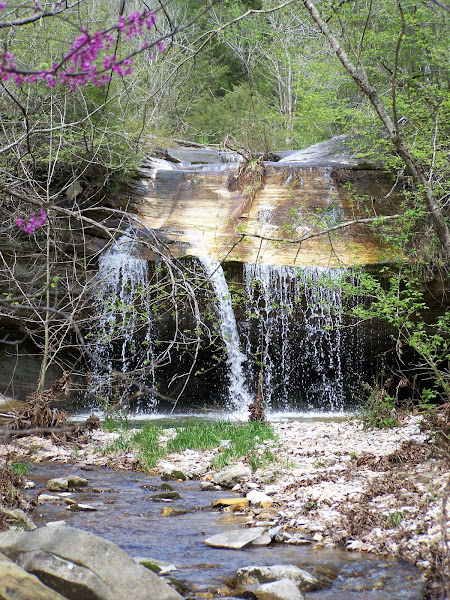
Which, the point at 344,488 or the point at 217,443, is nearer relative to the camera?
the point at 344,488

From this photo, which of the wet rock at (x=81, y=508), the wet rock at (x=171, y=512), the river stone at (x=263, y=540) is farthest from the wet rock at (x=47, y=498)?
the river stone at (x=263, y=540)

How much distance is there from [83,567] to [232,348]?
347 inches

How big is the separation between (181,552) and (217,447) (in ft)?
9.99

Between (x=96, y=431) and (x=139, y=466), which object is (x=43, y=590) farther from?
(x=96, y=431)

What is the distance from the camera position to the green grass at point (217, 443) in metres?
6.18

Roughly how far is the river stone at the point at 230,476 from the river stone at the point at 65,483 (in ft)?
4.00

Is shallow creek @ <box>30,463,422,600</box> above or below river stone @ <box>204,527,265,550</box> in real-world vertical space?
below

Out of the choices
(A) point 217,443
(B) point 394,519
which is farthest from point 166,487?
(B) point 394,519

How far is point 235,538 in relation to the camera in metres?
4.04

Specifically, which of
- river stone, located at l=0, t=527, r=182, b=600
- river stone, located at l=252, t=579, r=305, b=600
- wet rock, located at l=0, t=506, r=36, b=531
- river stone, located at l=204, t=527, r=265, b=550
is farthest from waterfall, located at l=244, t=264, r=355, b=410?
river stone, located at l=0, t=527, r=182, b=600

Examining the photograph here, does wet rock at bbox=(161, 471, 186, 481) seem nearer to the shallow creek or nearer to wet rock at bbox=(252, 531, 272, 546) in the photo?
the shallow creek

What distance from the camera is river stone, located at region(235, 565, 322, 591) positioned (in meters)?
3.29

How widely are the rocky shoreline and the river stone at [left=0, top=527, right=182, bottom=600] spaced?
0.54 metres

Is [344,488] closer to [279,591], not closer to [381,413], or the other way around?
[279,591]
